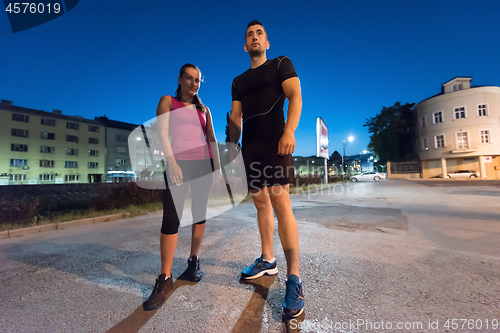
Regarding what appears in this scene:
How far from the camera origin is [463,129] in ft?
91.5

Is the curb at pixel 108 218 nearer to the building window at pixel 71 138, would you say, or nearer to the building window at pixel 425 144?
the building window at pixel 425 144

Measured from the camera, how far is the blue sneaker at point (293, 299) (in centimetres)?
147

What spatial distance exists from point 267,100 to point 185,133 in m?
0.78

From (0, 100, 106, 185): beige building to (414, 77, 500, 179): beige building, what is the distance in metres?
47.6

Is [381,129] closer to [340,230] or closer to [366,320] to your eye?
[340,230]

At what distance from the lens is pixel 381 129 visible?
1454 inches

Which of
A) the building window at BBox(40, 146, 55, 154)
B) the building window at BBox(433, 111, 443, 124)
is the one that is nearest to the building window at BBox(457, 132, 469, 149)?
the building window at BBox(433, 111, 443, 124)

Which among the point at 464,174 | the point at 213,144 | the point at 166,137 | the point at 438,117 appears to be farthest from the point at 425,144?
A: the point at 166,137

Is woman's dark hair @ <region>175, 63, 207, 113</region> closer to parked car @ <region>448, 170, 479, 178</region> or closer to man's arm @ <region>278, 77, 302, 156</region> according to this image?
man's arm @ <region>278, 77, 302, 156</region>

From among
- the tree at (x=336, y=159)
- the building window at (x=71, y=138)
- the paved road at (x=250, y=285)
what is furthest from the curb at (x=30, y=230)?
the tree at (x=336, y=159)

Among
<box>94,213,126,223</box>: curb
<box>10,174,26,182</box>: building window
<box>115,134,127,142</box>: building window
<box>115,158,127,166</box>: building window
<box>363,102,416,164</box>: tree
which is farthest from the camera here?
<box>115,134,127,142</box>: building window

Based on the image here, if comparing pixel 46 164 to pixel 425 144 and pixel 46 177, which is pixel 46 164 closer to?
pixel 46 177

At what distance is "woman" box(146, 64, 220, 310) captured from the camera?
186cm

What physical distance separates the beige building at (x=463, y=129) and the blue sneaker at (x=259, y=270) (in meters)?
36.4
